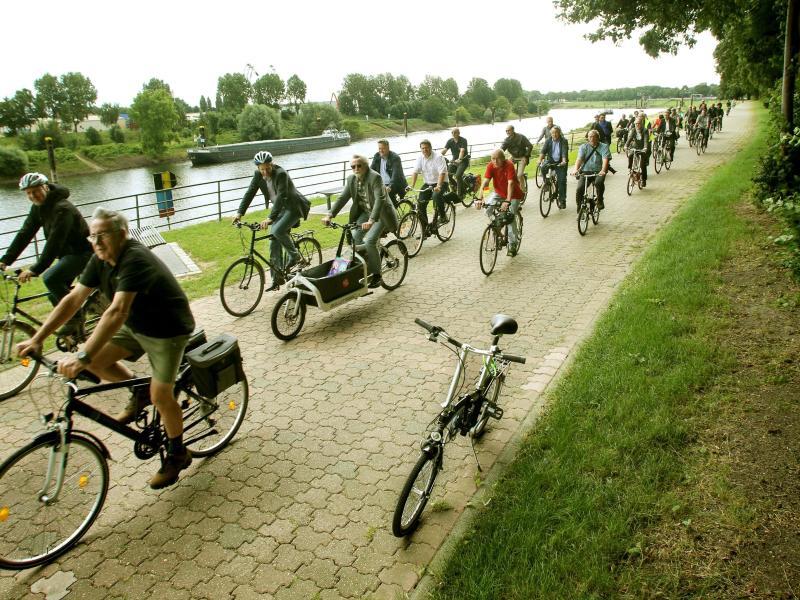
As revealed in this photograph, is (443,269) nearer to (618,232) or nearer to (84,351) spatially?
(618,232)

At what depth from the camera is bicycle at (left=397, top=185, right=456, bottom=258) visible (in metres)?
10.3

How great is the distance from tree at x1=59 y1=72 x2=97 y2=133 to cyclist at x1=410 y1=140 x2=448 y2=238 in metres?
87.5

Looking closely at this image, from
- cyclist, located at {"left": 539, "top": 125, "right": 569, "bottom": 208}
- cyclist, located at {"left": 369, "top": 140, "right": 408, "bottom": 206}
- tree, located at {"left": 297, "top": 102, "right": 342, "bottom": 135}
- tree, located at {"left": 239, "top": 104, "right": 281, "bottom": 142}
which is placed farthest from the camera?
tree, located at {"left": 297, "top": 102, "right": 342, "bottom": 135}

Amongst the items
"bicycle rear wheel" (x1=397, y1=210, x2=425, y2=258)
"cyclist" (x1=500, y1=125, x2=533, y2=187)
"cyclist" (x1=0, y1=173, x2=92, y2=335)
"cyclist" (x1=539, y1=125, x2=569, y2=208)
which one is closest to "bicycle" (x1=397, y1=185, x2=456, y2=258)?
"bicycle rear wheel" (x1=397, y1=210, x2=425, y2=258)

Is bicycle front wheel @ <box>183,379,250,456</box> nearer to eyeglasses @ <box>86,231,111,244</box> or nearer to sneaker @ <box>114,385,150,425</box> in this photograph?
sneaker @ <box>114,385,150,425</box>

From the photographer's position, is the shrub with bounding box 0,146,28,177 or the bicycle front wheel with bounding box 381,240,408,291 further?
the shrub with bounding box 0,146,28,177

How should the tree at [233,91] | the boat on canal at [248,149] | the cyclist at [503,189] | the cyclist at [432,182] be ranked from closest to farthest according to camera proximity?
1. the cyclist at [503,189]
2. the cyclist at [432,182]
3. the boat on canal at [248,149]
4. the tree at [233,91]

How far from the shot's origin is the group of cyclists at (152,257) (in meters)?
3.38

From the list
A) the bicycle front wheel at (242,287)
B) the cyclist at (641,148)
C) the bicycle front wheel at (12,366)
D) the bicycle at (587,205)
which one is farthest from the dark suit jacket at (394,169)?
the cyclist at (641,148)

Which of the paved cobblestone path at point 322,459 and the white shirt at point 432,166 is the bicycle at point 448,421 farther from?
the white shirt at point 432,166

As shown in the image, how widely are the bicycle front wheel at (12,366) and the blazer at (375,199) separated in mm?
3780

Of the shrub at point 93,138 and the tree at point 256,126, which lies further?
the tree at point 256,126

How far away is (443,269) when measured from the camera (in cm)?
919

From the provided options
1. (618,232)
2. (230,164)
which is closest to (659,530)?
(618,232)
